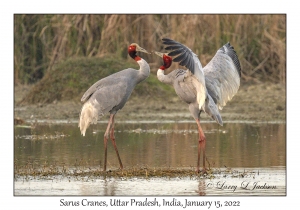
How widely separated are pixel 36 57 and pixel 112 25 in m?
2.28

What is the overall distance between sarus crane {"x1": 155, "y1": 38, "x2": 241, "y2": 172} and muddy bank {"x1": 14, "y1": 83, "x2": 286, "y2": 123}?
4.34 m

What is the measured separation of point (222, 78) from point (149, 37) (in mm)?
8476

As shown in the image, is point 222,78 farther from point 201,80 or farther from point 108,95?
A: point 108,95

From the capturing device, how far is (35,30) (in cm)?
1947

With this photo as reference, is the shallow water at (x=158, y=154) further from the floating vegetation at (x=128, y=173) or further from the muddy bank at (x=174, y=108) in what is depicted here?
the muddy bank at (x=174, y=108)

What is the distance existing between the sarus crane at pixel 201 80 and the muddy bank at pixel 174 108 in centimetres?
434

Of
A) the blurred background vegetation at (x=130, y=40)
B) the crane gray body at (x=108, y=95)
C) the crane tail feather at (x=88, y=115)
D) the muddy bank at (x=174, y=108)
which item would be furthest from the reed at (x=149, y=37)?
the crane tail feather at (x=88, y=115)

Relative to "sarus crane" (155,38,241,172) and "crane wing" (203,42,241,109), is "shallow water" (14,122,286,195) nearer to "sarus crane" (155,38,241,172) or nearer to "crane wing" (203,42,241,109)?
"sarus crane" (155,38,241,172)

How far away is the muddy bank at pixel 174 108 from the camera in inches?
592

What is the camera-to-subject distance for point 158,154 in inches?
416

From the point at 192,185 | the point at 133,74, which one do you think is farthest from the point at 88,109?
the point at 192,185

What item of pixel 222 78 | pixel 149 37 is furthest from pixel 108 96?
pixel 149 37

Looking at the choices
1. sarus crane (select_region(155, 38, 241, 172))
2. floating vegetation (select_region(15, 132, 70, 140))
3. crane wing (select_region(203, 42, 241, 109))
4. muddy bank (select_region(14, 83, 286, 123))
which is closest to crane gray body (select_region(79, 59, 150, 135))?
sarus crane (select_region(155, 38, 241, 172))

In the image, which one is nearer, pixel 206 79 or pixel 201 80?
Result: pixel 201 80
